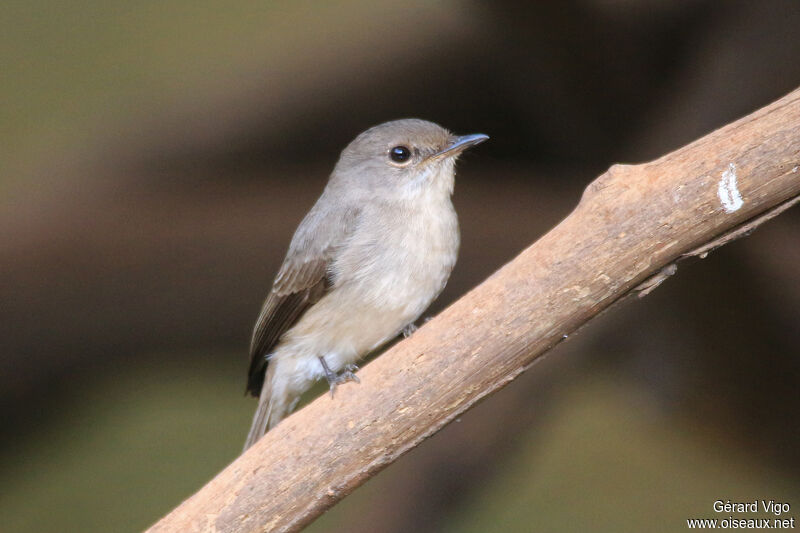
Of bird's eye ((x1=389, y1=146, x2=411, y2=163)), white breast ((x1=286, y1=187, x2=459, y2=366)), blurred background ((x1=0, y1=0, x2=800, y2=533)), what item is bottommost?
white breast ((x1=286, y1=187, x2=459, y2=366))

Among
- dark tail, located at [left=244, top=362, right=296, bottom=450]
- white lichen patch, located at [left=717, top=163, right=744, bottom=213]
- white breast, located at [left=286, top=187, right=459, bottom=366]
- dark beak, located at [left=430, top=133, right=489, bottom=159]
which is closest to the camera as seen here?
white lichen patch, located at [left=717, top=163, right=744, bottom=213]

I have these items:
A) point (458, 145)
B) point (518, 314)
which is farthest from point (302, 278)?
point (518, 314)

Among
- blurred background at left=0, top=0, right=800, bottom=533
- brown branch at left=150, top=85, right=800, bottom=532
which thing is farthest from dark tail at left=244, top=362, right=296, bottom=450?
blurred background at left=0, top=0, right=800, bottom=533

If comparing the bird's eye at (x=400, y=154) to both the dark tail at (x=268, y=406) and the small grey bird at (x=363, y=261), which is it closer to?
the small grey bird at (x=363, y=261)

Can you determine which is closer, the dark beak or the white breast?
the white breast

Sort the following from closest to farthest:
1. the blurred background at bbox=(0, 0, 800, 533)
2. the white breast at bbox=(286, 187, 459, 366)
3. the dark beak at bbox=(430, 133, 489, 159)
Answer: the white breast at bbox=(286, 187, 459, 366)
the dark beak at bbox=(430, 133, 489, 159)
the blurred background at bbox=(0, 0, 800, 533)

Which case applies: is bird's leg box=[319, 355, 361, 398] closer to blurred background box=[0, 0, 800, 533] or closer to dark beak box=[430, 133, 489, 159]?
dark beak box=[430, 133, 489, 159]

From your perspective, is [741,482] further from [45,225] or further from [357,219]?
[45,225]
